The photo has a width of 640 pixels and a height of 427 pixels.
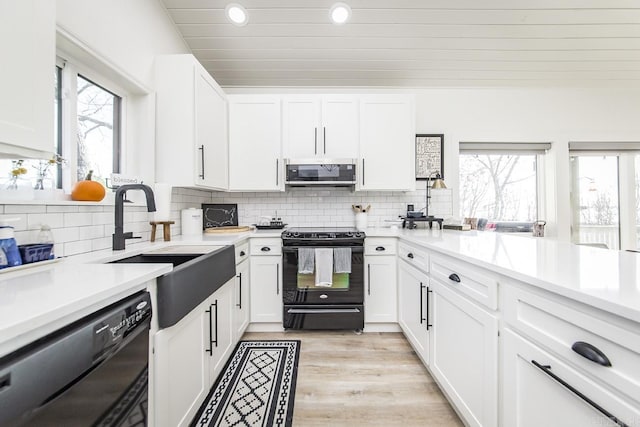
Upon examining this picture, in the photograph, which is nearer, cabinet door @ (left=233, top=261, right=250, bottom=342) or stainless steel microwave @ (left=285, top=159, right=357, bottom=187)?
cabinet door @ (left=233, top=261, right=250, bottom=342)

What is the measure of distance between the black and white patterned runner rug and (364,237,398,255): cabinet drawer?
1.03m

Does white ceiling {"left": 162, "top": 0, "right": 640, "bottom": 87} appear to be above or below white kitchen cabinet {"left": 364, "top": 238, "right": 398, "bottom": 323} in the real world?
above

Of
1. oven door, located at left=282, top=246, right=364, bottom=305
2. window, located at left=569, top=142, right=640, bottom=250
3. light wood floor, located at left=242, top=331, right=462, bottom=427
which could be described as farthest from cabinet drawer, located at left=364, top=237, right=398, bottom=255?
window, located at left=569, top=142, right=640, bottom=250

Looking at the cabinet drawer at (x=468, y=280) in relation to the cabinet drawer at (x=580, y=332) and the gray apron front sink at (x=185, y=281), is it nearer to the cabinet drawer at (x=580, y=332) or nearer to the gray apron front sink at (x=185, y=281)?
the cabinet drawer at (x=580, y=332)

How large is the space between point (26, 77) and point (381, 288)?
241cm

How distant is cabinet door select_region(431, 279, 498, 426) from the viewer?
104 centimetres

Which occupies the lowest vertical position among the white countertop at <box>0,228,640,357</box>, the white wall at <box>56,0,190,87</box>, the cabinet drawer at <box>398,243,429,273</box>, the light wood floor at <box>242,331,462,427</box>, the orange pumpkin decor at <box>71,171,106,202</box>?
the light wood floor at <box>242,331,462,427</box>

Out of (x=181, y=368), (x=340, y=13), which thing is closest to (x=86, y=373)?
(x=181, y=368)

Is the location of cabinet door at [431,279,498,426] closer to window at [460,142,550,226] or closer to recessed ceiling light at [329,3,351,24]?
window at [460,142,550,226]

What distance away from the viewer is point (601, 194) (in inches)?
119

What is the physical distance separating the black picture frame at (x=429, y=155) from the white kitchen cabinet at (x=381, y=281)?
108cm

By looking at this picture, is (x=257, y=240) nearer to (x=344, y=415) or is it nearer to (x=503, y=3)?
(x=344, y=415)

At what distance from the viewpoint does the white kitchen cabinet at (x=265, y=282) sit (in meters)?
2.32

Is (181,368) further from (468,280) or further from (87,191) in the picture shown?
(468,280)
